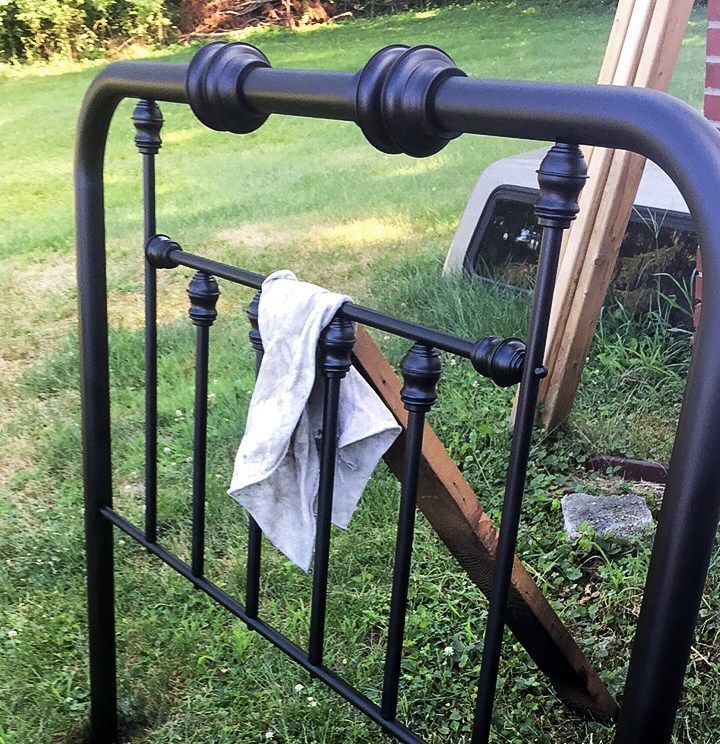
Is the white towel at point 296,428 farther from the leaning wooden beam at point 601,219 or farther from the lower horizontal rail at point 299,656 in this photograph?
the leaning wooden beam at point 601,219

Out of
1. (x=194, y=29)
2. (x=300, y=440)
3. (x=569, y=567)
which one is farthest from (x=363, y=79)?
(x=194, y=29)

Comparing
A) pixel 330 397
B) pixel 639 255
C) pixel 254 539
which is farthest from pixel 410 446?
pixel 639 255

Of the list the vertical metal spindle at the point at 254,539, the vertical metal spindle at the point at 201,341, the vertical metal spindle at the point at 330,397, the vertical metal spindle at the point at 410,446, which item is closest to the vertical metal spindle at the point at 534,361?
the vertical metal spindle at the point at 410,446

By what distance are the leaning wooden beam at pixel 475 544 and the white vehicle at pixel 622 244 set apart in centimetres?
171

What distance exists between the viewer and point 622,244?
3117 millimetres

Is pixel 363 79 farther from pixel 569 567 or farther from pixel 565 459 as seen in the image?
pixel 565 459

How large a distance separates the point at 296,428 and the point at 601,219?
5.15ft

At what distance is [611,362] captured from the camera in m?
2.91

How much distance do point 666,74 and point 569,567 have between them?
4.18ft

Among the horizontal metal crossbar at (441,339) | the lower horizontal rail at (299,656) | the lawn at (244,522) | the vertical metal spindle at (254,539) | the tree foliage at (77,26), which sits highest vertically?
the tree foliage at (77,26)

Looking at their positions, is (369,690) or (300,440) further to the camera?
(369,690)

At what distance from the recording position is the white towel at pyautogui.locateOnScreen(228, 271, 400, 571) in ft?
3.52

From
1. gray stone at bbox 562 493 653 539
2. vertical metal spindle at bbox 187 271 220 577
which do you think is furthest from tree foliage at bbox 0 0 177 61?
vertical metal spindle at bbox 187 271 220 577

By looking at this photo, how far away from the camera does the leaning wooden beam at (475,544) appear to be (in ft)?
4.05
